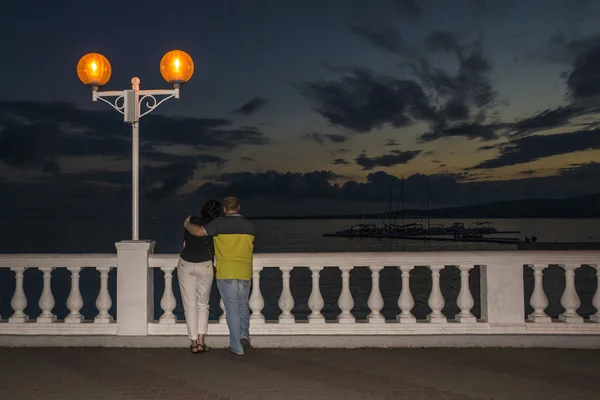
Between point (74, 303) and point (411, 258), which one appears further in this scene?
point (74, 303)

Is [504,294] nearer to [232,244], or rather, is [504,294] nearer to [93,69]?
[232,244]

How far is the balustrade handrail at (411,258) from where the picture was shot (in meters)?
7.64

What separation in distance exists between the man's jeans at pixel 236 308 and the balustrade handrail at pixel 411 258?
0.63 m

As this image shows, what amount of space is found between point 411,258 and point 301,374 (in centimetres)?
226

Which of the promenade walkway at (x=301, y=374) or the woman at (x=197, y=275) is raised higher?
the woman at (x=197, y=275)

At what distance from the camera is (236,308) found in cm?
711

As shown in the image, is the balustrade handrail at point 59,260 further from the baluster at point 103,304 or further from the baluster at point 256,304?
the baluster at point 256,304

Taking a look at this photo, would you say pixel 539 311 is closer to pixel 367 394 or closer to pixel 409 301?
pixel 409 301

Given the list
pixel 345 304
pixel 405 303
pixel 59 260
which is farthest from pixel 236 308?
pixel 59 260

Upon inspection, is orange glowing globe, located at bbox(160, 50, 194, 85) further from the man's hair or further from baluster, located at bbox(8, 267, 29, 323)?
baluster, located at bbox(8, 267, 29, 323)

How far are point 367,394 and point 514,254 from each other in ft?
10.4

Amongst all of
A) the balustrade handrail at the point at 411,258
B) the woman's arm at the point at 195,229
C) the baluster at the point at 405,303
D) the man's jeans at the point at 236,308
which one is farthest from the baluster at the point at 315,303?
the woman's arm at the point at 195,229

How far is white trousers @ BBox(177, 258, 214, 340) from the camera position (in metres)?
7.18

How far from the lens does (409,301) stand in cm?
768
